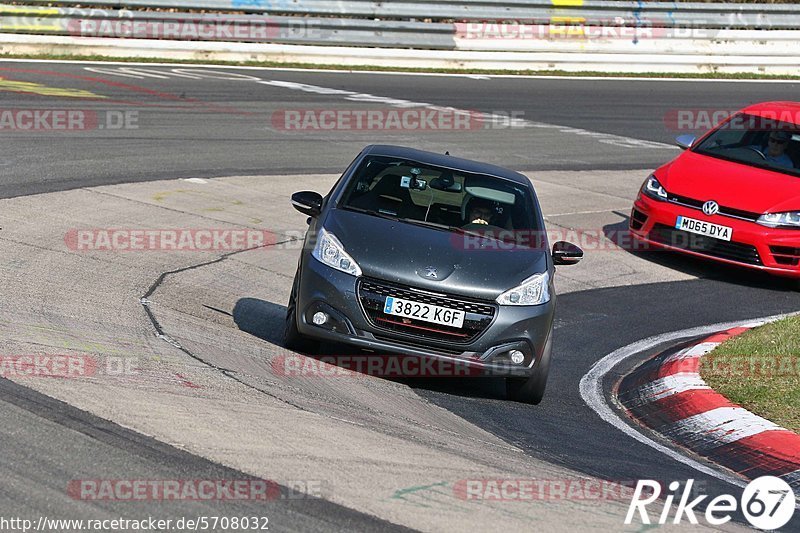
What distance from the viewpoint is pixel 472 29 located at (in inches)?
1008

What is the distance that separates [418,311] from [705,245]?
5.87 metres

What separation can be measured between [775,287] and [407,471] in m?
8.17

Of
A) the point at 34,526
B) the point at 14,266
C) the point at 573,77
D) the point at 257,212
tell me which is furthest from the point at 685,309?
the point at 573,77

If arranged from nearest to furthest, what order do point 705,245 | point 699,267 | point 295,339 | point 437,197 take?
point 295,339 < point 437,197 < point 705,245 < point 699,267

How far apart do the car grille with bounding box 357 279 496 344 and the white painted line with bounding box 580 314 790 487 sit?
111cm

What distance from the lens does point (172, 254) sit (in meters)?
10.8

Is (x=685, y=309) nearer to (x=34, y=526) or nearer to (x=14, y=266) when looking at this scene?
(x=14, y=266)

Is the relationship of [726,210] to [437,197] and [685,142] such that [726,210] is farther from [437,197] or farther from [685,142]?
[437,197]

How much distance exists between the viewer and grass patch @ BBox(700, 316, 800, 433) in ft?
25.7

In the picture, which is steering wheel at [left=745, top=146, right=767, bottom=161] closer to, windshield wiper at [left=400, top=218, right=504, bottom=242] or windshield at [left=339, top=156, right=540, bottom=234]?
windshield at [left=339, top=156, right=540, bottom=234]

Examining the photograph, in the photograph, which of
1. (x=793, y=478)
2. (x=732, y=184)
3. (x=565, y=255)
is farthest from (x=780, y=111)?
(x=793, y=478)

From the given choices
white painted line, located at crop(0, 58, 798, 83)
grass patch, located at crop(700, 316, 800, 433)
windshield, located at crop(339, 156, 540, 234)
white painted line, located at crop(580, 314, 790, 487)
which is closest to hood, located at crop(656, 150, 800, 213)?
white painted line, located at crop(580, 314, 790, 487)

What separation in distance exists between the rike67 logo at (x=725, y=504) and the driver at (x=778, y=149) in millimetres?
7416

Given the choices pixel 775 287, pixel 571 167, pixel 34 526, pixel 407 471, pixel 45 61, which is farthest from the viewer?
pixel 45 61
